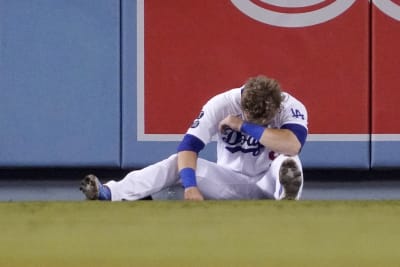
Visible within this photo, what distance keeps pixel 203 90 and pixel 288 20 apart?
554mm

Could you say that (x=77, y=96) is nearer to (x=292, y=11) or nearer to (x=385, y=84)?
(x=292, y=11)

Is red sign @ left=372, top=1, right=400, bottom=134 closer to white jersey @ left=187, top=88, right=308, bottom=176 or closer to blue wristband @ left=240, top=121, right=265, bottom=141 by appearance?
white jersey @ left=187, top=88, right=308, bottom=176

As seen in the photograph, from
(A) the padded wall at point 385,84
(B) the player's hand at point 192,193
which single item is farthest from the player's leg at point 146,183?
(A) the padded wall at point 385,84

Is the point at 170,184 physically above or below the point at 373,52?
below

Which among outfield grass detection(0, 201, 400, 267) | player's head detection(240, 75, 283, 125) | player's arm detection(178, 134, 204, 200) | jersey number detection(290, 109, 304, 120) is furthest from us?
jersey number detection(290, 109, 304, 120)

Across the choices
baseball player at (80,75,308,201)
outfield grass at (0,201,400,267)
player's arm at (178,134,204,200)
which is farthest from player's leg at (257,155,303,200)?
outfield grass at (0,201,400,267)

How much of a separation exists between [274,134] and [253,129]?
8cm

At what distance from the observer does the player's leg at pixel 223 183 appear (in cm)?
369

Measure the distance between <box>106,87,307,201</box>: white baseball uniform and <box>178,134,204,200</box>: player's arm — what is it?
0.09 feet

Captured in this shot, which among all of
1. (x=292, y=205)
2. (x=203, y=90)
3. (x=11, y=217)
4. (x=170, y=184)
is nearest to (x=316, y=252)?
(x=292, y=205)

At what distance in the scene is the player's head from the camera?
3.38m

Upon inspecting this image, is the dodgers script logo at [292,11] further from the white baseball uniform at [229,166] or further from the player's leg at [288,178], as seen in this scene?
the player's leg at [288,178]

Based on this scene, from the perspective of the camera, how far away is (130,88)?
4.52 metres

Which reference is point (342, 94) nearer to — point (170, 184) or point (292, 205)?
point (170, 184)
